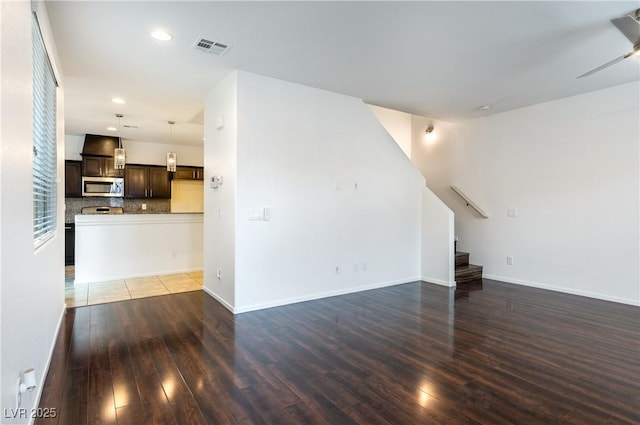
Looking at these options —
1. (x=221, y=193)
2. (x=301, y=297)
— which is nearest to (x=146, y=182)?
(x=221, y=193)

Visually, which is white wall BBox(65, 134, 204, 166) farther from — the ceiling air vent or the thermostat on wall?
the ceiling air vent

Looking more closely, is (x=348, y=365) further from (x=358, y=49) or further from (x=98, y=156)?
(x=98, y=156)

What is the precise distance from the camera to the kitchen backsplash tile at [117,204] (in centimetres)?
744

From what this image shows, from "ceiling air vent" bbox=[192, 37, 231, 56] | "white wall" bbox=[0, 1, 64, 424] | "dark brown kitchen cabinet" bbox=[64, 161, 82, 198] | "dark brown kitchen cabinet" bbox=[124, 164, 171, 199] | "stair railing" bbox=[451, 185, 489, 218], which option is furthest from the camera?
"dark brown kitchen cabinet" bbox=[124, 164, 171, 199]

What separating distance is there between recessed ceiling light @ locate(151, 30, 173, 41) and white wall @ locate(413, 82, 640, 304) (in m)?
5.00

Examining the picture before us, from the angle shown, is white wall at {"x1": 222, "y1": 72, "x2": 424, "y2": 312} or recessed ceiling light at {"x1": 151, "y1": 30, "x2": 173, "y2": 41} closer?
recessed ceiling light at {"x1": 151, "y1": 30, "x2": 173, "y2": 41}

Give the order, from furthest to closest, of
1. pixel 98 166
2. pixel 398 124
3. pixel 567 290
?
1. pixel 98 166
2. pixel 398 124
3. pixel 567 290

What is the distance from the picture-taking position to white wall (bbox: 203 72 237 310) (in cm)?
395

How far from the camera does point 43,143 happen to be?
2.70 meters

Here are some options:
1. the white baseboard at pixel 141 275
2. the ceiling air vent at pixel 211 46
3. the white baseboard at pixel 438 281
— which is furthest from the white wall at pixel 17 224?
the white baseboard at pixel 438 281

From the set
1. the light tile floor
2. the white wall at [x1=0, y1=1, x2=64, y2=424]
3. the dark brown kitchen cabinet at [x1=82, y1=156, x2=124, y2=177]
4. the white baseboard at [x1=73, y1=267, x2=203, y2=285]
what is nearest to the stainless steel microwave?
the dark brown kitchen cabinet at [x1=82, y1=156, x2=124, y2=177]

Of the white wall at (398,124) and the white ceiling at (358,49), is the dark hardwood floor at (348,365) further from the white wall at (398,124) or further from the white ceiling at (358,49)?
the white wall at (398,124)

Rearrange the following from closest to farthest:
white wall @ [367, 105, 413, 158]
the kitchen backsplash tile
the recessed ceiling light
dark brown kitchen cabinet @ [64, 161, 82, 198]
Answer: the recessed ceiling light
white wall @ [367, 105, 413, 158]
dark brown kitchen cabinet @ [64, 161, 82, 198]
the kitchen backsplash tile

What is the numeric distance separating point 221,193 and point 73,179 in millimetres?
4983
